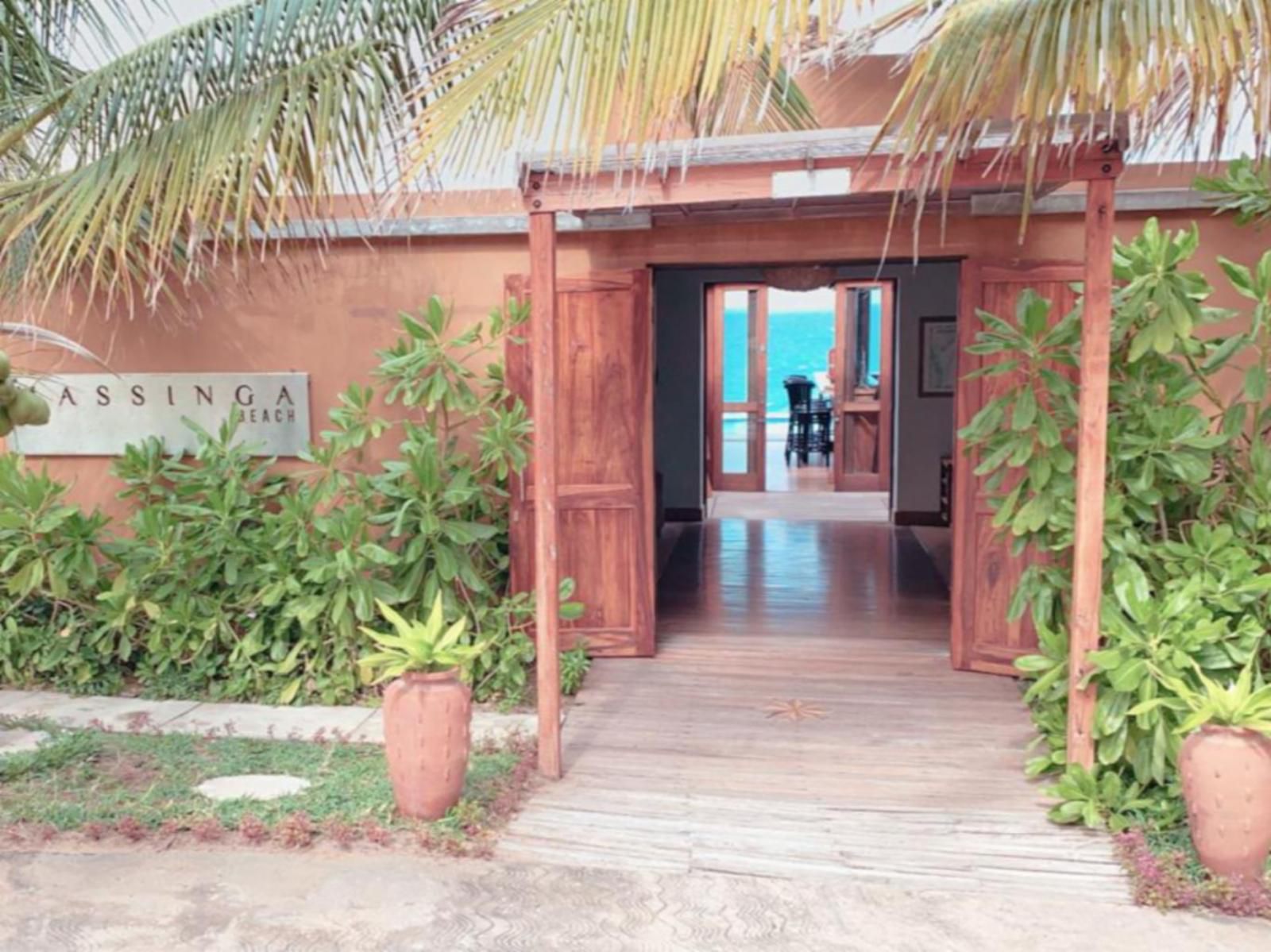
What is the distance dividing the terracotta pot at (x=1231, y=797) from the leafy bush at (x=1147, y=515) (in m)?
0.23

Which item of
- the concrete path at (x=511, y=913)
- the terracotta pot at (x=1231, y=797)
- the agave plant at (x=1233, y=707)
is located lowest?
the concrete path at (x=511, y=913)

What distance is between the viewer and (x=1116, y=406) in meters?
3.65

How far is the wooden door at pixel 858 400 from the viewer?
10781 mm

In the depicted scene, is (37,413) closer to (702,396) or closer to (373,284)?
(373,284)

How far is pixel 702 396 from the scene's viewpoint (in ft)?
30.7

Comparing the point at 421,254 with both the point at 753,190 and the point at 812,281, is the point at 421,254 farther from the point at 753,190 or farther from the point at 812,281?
the point at 812,281

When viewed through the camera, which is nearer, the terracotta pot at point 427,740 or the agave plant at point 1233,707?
the agave plant at point 1233,707

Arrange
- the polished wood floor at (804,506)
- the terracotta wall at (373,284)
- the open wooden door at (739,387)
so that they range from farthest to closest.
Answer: the open wooden door at (739,387) → the polished wood floor at (804,506) → the terracotta wall at (373,284)

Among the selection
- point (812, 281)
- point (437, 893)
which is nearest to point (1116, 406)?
point (437, 893)

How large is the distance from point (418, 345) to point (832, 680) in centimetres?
263

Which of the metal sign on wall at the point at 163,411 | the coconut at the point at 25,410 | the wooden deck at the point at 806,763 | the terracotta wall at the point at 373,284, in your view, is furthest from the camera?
the metal sign on wall at the point at 163,411

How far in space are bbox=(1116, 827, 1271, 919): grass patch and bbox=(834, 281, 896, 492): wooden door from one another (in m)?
7.70

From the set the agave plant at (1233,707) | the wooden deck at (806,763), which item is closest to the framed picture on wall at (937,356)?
the wooden deck at (806,763)

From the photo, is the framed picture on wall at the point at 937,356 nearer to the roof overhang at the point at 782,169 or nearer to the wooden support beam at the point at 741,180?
the wooden support beam at the point at 741,180
